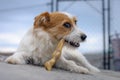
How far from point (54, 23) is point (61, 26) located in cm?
11

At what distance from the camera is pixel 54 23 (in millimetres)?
6508

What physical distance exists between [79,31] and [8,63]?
35.7 inches

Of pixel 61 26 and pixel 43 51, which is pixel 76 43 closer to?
pixel 61 26

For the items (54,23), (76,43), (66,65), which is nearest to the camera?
(76,43)

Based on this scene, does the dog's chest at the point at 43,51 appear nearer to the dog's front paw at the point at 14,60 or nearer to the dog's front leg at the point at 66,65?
the dog's front leg at the point at 66,65

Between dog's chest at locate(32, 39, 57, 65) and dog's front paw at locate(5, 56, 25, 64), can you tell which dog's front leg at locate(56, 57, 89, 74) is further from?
dog's front paw at locate(5, 56, 25, 64)

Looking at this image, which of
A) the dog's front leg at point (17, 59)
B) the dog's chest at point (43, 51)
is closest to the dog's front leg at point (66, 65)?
the dog's chest at point (43, 51)

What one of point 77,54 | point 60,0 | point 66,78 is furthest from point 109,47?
point 66,78

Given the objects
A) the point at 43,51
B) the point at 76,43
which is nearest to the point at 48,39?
the point at 43,51

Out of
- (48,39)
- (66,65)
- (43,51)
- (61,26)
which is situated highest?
(61,26)

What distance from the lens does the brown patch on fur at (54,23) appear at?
645 cm

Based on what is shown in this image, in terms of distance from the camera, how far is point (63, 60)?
265 inches

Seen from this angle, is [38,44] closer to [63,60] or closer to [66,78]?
[63,60]

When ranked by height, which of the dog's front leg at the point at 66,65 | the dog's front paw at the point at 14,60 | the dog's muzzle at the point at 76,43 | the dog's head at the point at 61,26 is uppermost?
the dog's head at the point at 61,26
